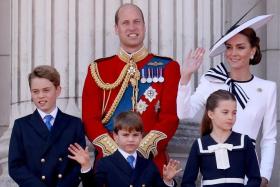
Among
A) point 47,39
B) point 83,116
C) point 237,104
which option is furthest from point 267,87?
point 47,39

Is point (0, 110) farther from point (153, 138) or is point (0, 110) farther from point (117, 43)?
point (153, 138)

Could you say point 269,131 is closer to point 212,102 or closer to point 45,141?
point 212,102

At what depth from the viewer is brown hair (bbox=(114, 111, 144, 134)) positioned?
582cm

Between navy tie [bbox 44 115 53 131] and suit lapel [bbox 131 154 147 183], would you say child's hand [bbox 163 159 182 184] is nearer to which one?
suit lapel [bbox 131 154 147 183]

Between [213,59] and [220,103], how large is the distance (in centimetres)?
143

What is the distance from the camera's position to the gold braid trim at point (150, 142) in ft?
20.3

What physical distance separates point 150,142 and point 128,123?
444 mm

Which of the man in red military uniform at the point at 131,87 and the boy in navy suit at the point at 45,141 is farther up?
the man in red military uniform at the point at 131,87

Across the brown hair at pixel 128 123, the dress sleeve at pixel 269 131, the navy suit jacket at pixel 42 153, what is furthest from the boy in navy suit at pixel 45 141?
the dress sleeve at pixel 269 131

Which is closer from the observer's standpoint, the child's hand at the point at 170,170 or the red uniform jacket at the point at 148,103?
the child's hand at the point at 170,170

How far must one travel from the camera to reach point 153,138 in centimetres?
623

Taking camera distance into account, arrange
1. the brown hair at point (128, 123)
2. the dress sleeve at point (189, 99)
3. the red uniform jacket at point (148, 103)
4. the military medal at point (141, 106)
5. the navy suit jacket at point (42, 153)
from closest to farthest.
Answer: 1. the brown hair at point (128, 123)
2. the dress sleeve at point (189, 99)
3. the navy suit jacket at point (42, 153)
4. the red uniform jacket at point (148, 103)
5. the military medal at point (141, 106)

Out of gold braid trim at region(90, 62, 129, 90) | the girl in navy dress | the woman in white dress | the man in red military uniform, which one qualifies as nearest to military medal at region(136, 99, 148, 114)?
the man in red military uniform

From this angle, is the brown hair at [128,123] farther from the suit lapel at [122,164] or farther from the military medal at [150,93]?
the military medal at [150,93]
